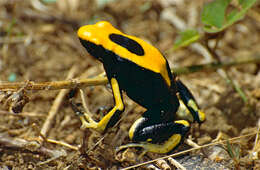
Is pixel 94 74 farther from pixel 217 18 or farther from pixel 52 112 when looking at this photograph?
pixel 217 18

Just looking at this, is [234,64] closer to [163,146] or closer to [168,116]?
[168,116]

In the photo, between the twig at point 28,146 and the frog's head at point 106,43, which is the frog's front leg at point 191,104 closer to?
the frog's head at point 106,43

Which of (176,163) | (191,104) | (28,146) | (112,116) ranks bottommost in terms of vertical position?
(176,163)

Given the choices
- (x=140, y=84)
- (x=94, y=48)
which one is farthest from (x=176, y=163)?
(x=94, y=48)

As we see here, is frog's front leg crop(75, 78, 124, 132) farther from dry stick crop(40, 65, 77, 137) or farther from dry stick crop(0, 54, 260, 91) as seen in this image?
dry stick crop(40, 65, 77, 137)

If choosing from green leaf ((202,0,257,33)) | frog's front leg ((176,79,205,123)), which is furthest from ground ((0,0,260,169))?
green leaf ((202,0,257,33))

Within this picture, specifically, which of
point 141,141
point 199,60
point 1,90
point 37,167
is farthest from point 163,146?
point 199,60
